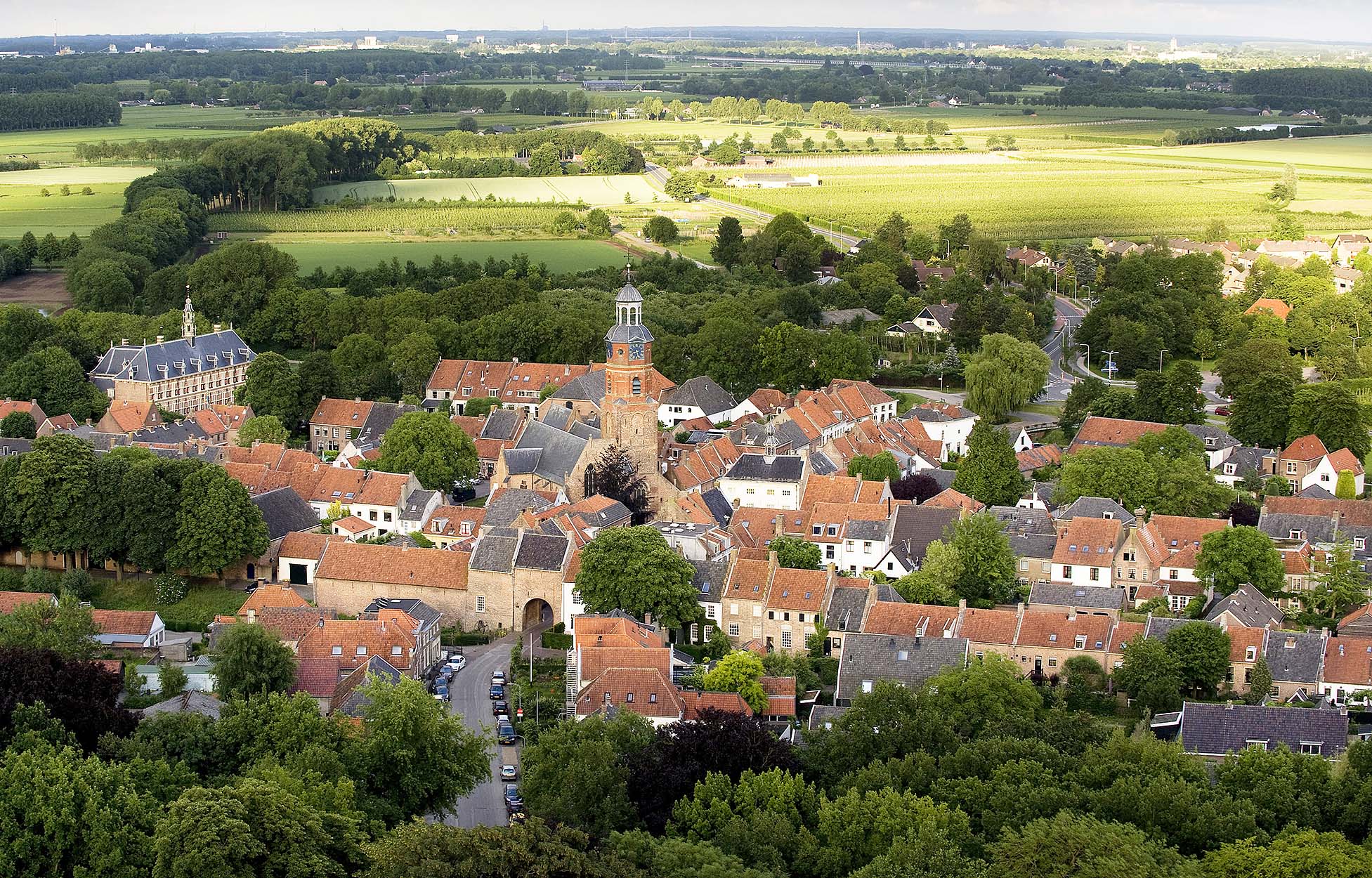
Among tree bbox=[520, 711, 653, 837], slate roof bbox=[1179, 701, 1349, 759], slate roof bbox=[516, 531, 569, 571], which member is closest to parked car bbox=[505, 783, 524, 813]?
tree bbox=[520, 711, 653, 837]

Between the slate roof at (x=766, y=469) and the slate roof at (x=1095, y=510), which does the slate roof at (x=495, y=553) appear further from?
the slate roof at (x=1095, y=510)

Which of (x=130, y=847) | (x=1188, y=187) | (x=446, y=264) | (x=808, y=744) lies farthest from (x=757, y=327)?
(x=1188, y=187)

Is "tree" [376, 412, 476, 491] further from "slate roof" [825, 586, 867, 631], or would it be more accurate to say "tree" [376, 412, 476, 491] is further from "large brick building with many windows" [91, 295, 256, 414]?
"slate roof" [825, 586, 867, 631]

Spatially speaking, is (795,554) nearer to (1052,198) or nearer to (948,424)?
(948,424)

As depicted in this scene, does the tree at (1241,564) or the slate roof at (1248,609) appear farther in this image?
the tree at (1241,564)

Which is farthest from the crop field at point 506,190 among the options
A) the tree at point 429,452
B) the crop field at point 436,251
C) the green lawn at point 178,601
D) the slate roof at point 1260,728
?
the slate roof at point 1260,728

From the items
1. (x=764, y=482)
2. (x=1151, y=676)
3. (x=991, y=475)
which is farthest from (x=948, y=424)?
(x=1151, y=676)
